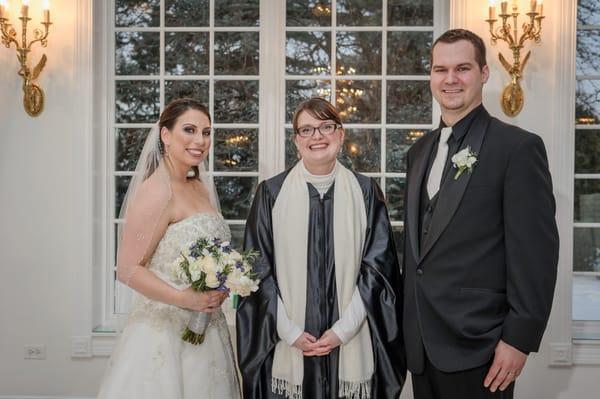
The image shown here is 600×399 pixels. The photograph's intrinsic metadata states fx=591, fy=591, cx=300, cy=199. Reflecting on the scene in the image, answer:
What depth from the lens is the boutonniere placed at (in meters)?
1.94

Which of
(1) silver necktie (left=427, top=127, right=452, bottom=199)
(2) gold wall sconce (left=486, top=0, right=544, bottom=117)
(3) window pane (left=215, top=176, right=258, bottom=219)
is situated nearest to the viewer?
(1) silver necktie (left=427, top=127, right=452, bottom=199)

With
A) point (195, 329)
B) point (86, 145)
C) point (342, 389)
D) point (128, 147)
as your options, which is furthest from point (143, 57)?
point (342, 389)

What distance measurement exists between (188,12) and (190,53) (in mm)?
277

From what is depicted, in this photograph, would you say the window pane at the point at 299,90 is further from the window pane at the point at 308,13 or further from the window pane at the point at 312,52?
the window pane at the point at 308,13

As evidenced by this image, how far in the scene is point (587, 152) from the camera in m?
3.79

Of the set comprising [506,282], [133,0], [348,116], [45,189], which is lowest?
[506,282]

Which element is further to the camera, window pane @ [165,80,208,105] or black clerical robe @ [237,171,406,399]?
window pane @ [165,80,208,105]

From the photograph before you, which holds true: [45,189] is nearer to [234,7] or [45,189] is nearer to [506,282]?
[234,7]

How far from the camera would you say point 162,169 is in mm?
2467

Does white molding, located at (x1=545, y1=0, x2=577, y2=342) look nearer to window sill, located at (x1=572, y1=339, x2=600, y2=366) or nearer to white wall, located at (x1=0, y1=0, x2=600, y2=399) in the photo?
window sill, located at (x1=572, y1=339, x2=600, y2=366)

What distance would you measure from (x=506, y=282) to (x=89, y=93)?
288 cm

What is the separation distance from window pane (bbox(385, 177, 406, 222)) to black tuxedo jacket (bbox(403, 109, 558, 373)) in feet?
6.05

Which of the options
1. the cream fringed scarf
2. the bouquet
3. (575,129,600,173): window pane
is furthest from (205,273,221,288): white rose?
(575,129,600,173): window pane

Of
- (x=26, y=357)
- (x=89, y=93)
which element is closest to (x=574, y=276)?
(x=89, y=93)
